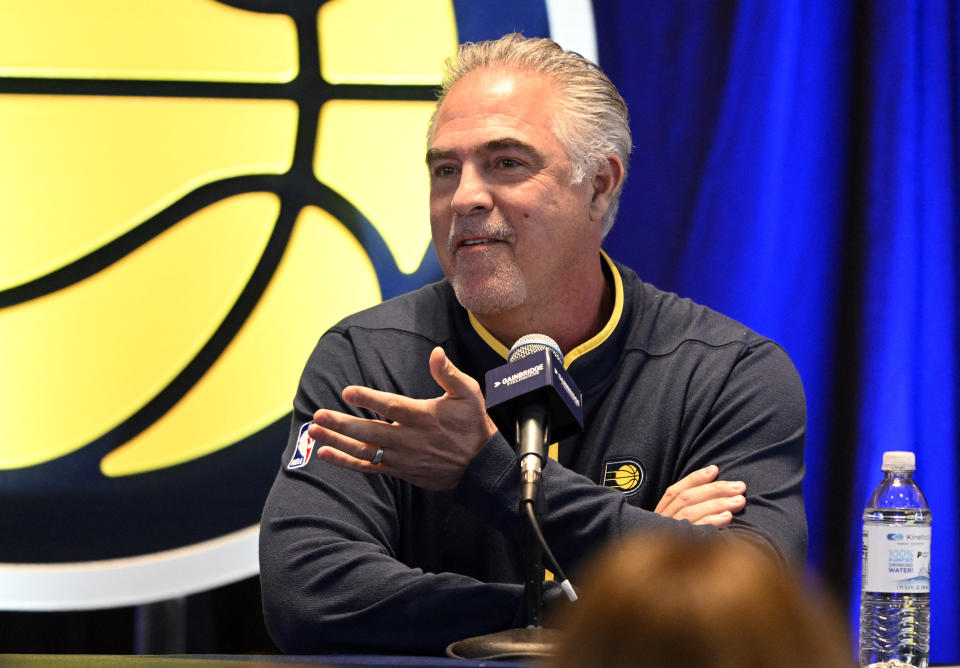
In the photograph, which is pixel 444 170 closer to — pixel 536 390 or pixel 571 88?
pixel 571 88

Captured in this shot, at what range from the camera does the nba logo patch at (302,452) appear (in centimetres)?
198

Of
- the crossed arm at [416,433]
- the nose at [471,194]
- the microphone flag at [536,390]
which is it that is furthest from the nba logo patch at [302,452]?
the microphone flag at [536,390]

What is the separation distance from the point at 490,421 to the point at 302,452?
1.43ft

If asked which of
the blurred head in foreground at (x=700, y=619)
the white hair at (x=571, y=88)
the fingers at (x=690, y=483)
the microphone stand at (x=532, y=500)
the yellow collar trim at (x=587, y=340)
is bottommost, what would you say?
the blurred head in foreground at (x=700, y=619)

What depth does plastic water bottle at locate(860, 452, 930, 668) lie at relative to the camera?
209 cm

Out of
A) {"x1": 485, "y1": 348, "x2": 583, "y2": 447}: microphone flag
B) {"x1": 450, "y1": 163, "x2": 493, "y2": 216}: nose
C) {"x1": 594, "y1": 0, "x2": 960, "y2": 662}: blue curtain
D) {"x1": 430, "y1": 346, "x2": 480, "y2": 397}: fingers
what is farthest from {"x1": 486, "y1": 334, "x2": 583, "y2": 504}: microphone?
{"x1": 594, "y1": 0, "x2": 960, "y2": 662}: blue curtain

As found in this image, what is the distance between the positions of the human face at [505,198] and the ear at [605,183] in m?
0.09

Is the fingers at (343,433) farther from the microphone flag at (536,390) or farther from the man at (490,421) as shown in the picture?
the microphone flag at (536,390)

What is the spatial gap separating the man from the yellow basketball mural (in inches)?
19.1

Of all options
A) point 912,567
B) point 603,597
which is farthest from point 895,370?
point 603,597

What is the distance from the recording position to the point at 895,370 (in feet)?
A: 8.73

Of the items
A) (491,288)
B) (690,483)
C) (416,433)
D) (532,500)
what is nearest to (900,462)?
(690,483)

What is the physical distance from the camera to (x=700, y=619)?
515mm

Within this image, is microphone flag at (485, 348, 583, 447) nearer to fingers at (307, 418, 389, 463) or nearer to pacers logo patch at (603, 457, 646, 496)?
fingers at (307, 418, 389, 463)
